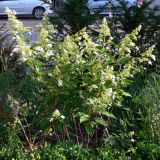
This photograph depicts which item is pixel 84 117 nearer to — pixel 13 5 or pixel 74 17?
pixel 74 17

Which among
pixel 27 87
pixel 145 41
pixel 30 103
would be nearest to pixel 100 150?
pixel 30 103

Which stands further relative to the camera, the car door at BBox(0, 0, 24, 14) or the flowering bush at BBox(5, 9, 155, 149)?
the car door at BBox(0, 0, 24, 14)

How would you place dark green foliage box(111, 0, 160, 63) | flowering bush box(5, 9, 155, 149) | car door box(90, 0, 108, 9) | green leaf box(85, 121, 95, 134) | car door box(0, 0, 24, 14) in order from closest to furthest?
green leaf box(85, 121, 95, 134)
flowering bush box(5, 9, 155, 149)
dark green foliage box(111, 0, 160, 63)
car door box(90, 0, 108, 9)
car door box(0, 0, 24, 14)

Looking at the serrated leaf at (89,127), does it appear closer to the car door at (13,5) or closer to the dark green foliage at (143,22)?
the dark green foliage at (143,22)

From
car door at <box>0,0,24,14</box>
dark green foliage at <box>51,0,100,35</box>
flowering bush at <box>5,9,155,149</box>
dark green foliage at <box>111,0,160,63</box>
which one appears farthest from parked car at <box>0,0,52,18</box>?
flowering bush at <box>5,9,155,149</box>

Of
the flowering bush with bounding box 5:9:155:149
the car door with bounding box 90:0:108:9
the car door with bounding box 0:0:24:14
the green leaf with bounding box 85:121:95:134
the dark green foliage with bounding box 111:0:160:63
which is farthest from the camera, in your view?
the car door with bounding box 0:0:24:14

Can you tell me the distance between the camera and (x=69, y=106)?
3.51 m

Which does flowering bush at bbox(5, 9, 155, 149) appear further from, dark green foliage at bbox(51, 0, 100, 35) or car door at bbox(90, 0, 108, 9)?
car door at bbox(90, 0, 108, 9)

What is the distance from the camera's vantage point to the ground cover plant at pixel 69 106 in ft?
11.0

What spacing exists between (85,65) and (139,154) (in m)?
0.82

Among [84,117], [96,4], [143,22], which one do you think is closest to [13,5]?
[96,4]

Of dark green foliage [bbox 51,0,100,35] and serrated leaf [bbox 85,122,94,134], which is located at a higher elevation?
dark green foliage [bbox 51,0,100,35]

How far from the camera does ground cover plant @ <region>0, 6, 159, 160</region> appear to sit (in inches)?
132

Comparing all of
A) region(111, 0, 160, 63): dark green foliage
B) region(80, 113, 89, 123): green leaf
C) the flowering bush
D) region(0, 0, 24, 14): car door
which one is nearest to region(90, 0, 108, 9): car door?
region(111, 0, 160, 63): dark green foliage
